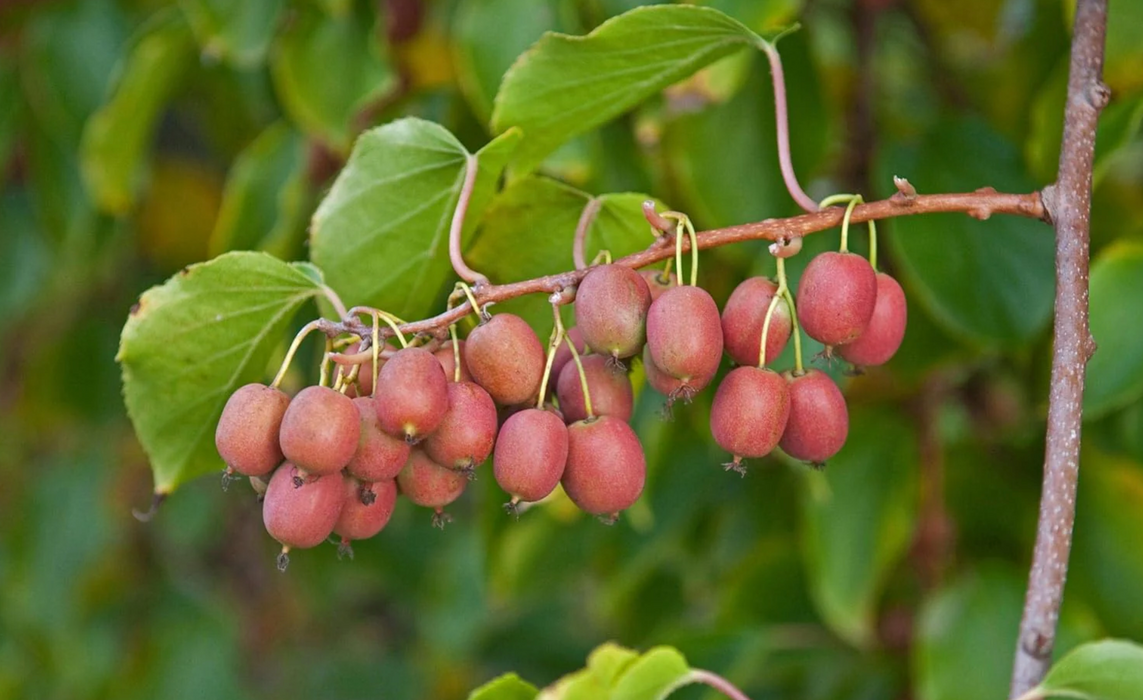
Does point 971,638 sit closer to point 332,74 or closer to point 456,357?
point 456,357

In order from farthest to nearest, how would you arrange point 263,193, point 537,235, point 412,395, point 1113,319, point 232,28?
point 263,193
point 232,28
point 1113,319
point 537,235
point 412,395

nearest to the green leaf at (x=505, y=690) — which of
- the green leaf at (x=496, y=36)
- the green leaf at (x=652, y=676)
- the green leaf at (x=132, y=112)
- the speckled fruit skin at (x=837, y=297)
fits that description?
the green leaf at (x=652, y=676)

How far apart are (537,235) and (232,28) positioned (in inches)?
19.2

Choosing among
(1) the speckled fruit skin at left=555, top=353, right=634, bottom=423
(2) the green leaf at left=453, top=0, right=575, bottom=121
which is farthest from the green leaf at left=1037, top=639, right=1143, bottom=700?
(2) the green leaf at left=453, top=0, right=575, bottom=121

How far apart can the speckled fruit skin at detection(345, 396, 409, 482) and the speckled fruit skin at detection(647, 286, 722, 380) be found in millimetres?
147

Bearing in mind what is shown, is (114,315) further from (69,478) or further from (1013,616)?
(1013,616)

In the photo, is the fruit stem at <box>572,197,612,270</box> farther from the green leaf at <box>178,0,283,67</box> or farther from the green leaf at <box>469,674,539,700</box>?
the green leaf at <box>178,0,283,67</box>

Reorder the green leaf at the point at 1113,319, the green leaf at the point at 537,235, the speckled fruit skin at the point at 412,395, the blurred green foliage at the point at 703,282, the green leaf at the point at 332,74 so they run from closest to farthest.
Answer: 1. the speckled fruit skin at the point at 412,395
2. the green leaf at the point at 537,235
3. the green leaf at the point at 1113,319
4. the blurred green foliage at the point at 703,282
5. the green leaf at the point at 332,74

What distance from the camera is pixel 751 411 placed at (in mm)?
652

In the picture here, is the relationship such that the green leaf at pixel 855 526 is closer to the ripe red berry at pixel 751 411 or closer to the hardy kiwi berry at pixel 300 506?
the ripe red berry at pixel 751 411

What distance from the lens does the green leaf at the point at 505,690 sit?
713 mm

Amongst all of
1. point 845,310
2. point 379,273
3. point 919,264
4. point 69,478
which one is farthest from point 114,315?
point 845,310

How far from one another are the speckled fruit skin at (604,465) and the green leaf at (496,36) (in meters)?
0.44

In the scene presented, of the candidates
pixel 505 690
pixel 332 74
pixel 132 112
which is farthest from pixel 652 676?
pixel 132 112
